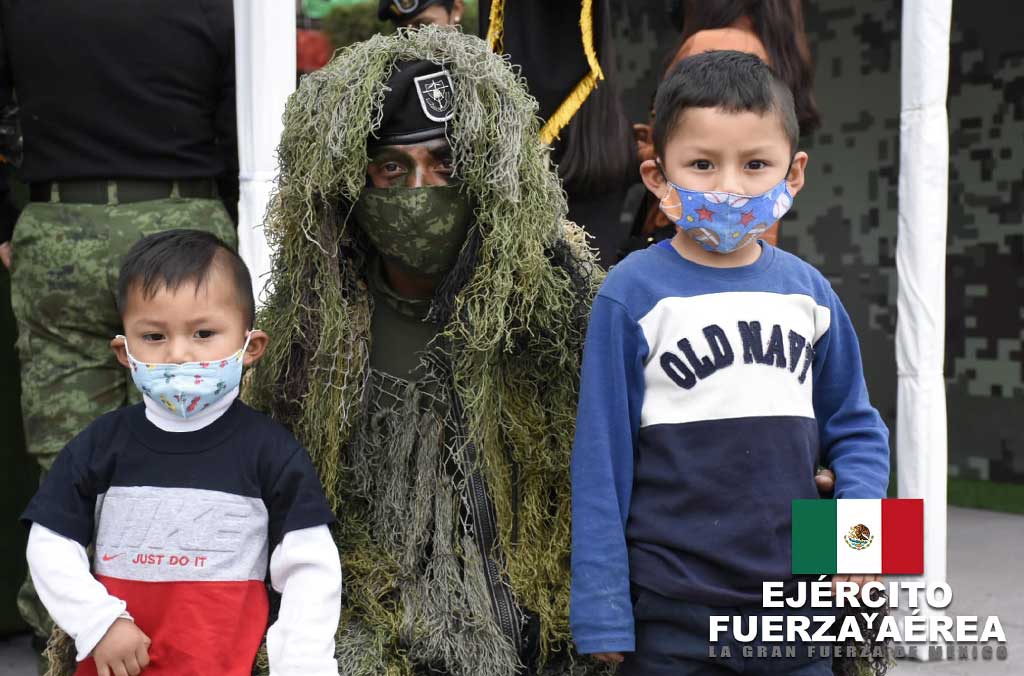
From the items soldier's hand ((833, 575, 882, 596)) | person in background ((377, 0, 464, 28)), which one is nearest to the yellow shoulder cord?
person in background ((377, 0, 464, 28))

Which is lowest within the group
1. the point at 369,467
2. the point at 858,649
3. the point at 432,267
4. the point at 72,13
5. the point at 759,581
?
the point at 858,649

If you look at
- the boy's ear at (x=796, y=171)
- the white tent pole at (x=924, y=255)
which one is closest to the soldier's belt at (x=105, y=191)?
the boy's ear at (x=796, y=171)

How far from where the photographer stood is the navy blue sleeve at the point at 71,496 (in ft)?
6.77

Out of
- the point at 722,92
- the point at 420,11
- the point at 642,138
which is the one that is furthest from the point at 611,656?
the point at 420,11

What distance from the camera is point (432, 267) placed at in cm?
238

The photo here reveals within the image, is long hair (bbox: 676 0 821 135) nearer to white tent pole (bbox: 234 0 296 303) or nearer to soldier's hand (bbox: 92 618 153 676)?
white tent pole (bbox: 234 0 296 303)

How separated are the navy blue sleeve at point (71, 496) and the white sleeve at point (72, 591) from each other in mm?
19

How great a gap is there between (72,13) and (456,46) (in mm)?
1431

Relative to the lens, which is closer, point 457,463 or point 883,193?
point 457,463

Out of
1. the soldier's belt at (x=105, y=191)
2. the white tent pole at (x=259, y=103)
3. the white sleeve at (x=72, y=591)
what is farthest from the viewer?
the soldier's belt at (x=105, y=191)

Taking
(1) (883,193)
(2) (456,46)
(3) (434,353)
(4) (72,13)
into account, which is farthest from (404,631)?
(1) (883,193)

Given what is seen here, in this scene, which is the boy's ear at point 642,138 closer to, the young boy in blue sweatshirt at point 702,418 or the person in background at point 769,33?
the person in background at point 769,33

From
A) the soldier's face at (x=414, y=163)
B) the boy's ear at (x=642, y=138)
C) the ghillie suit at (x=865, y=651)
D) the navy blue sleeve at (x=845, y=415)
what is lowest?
the ghillie suit at (x=865, y=651)

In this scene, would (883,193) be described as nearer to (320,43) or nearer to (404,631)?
(320,43)
